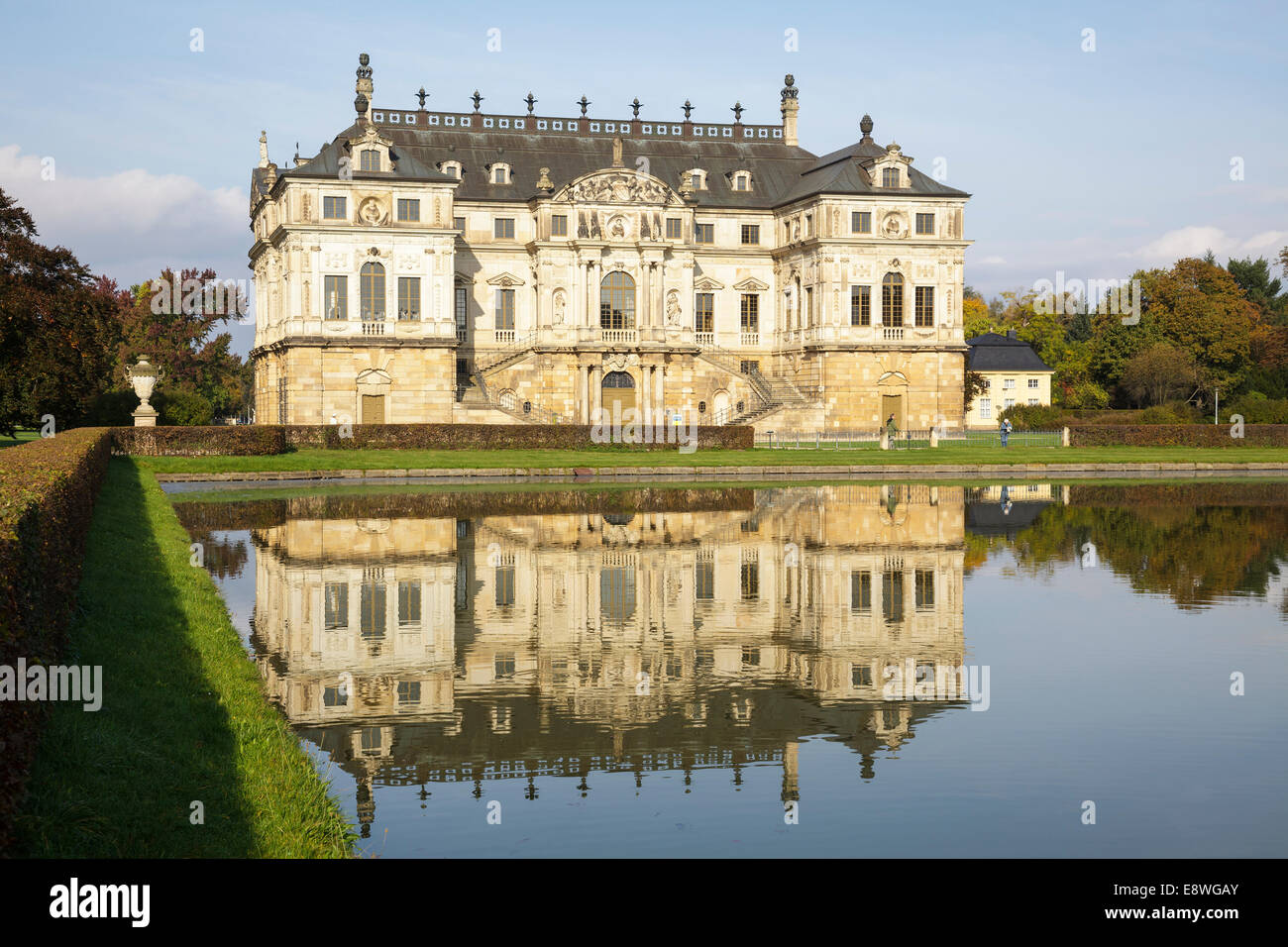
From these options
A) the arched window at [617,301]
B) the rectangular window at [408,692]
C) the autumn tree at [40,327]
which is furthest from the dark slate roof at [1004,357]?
the rectangular window at [408,692]

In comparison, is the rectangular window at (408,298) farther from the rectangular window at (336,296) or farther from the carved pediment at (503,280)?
the carved pediment at (503,280)

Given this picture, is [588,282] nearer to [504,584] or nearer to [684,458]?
[684,458]

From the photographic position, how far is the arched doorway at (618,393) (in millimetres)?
72938

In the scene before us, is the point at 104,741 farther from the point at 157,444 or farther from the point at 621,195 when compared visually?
the point at 621,195

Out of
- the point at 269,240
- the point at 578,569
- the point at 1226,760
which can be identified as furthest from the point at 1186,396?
the point at 1226,760

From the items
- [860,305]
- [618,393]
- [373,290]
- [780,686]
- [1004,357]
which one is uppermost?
[373,290]

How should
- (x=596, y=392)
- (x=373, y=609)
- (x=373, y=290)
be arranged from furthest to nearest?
1. (x=596, y=392)
2. (x=373, y=290)
3. (x=373, y=609)

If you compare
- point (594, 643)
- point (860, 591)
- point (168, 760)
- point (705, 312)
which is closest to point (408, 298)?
point (705, 312)

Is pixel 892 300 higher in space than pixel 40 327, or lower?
higher

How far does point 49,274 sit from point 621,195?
35.1 metres

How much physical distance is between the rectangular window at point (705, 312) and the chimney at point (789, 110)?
1384 centimetres

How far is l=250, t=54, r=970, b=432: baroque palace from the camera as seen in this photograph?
67562mm

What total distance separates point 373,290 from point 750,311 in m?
24.6

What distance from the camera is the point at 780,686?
1350 centimetres
